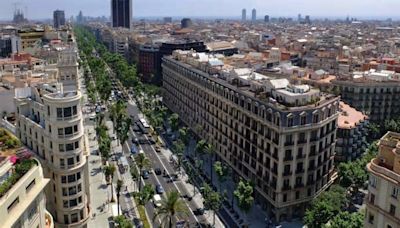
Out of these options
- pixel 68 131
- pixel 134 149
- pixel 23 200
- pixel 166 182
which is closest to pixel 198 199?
pixel 166 182

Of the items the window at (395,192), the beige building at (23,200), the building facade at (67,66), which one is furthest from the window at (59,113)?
the building facade at (67,66)

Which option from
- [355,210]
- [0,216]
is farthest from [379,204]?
[0,216]

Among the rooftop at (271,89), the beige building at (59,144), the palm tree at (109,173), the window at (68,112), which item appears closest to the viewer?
the window at (68,112)

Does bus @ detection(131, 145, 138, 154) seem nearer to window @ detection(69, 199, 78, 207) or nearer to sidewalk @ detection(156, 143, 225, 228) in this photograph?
sidewalk @ detection(156, 143, 225, 228)

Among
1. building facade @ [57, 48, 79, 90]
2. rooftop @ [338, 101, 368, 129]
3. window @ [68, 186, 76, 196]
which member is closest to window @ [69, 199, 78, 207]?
window @ [68, 186, 76, 196]

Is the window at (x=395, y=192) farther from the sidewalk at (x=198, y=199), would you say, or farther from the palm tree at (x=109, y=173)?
the palm tree at (x=109, y=173)

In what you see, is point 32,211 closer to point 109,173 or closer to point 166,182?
point 109,173

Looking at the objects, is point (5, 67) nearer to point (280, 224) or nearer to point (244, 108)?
point (244, 108)

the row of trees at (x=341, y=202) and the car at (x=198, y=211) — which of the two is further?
the car at (x=198, y=211)
